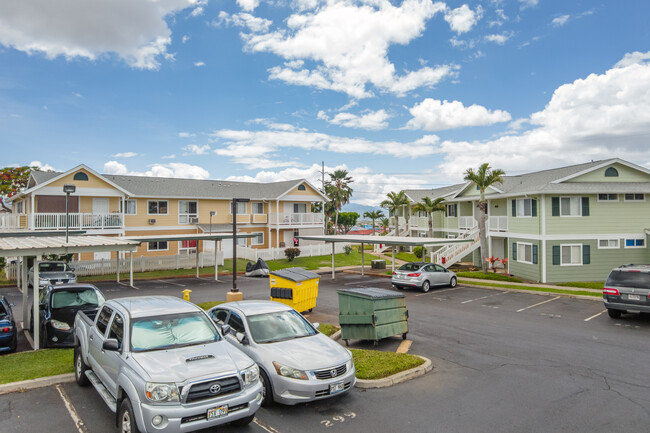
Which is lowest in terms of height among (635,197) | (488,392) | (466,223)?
(488,392)

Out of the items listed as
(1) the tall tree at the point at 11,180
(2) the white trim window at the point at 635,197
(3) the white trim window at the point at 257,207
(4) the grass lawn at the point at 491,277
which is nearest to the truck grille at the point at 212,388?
(4) the grass lawn at the point at 491,277

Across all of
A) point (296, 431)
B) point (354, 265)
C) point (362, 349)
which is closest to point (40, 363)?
point (296, 431)

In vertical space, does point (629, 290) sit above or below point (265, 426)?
above

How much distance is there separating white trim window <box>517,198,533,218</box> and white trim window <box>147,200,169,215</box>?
1054 inches

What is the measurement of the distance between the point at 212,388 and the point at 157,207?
30911 mm

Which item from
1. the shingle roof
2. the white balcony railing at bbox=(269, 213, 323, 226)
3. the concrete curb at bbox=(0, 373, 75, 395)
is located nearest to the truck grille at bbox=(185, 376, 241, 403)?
the concrete curb at bbox=(0, 373, 75, 395)

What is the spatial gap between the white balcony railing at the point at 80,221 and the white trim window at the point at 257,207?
12651mm

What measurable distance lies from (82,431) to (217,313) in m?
3.48

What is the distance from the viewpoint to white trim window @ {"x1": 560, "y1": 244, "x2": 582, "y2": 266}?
85.1ft

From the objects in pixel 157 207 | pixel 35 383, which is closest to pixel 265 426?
pixel 35 383

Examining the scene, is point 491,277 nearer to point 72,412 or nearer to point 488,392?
point 488,392

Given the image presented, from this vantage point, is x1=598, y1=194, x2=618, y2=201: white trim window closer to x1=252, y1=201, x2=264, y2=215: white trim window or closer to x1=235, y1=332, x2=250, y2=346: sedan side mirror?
x1=235, y1=332, x2=250, y2=346: sedan side mirror

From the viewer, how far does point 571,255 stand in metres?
26.0

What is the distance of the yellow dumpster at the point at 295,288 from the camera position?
14.7 meters
